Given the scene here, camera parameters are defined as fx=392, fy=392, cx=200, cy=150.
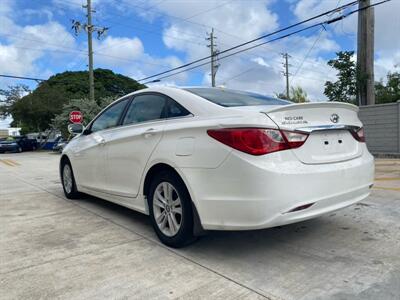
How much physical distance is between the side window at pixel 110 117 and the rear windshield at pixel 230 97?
1.22 m

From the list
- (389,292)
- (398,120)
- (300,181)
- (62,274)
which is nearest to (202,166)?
(300,181)

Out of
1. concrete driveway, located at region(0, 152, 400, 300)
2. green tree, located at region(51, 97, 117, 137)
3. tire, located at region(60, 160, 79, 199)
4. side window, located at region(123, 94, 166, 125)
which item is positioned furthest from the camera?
green tree, located at region(51, 97, 117, 137)

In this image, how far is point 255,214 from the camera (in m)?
3.08

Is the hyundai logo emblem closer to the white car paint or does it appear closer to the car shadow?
the white car paint

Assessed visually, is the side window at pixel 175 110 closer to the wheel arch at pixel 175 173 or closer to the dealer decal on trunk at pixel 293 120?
the wheel arch at pixel 175 173

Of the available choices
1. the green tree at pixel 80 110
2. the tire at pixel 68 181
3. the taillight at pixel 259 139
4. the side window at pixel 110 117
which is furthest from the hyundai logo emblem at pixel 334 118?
the green tree at pixel 80 110

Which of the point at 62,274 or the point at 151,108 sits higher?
the point at 151,108

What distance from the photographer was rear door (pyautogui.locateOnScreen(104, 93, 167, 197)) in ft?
13.5

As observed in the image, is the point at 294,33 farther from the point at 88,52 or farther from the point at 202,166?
the point at 88,52

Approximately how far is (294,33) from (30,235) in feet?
43.7

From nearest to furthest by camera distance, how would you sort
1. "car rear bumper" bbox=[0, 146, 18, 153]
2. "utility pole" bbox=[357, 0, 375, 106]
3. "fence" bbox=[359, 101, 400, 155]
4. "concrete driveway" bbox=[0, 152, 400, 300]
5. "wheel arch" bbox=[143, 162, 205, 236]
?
1. "concrete driveway" bbox=[0, 152, 400, 300]
2. "wheel arch" bbox=[143, 162, 205, 236]
3. "fence" bbox=[359, 101, 400, 155]
4. "utility pole" bbox=[357, 0, 375, 106]
5. "car rear bumper" bbox=[0, 146, 18, 153]

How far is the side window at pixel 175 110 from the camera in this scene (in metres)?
3.82

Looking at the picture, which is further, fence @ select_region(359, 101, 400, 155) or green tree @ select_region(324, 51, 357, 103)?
green tree @ select_region(324, 51, 357, 103)

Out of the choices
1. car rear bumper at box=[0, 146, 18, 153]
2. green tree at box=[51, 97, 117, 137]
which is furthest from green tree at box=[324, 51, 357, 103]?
car rear bumper at box=[0, 146, 18, 153]
